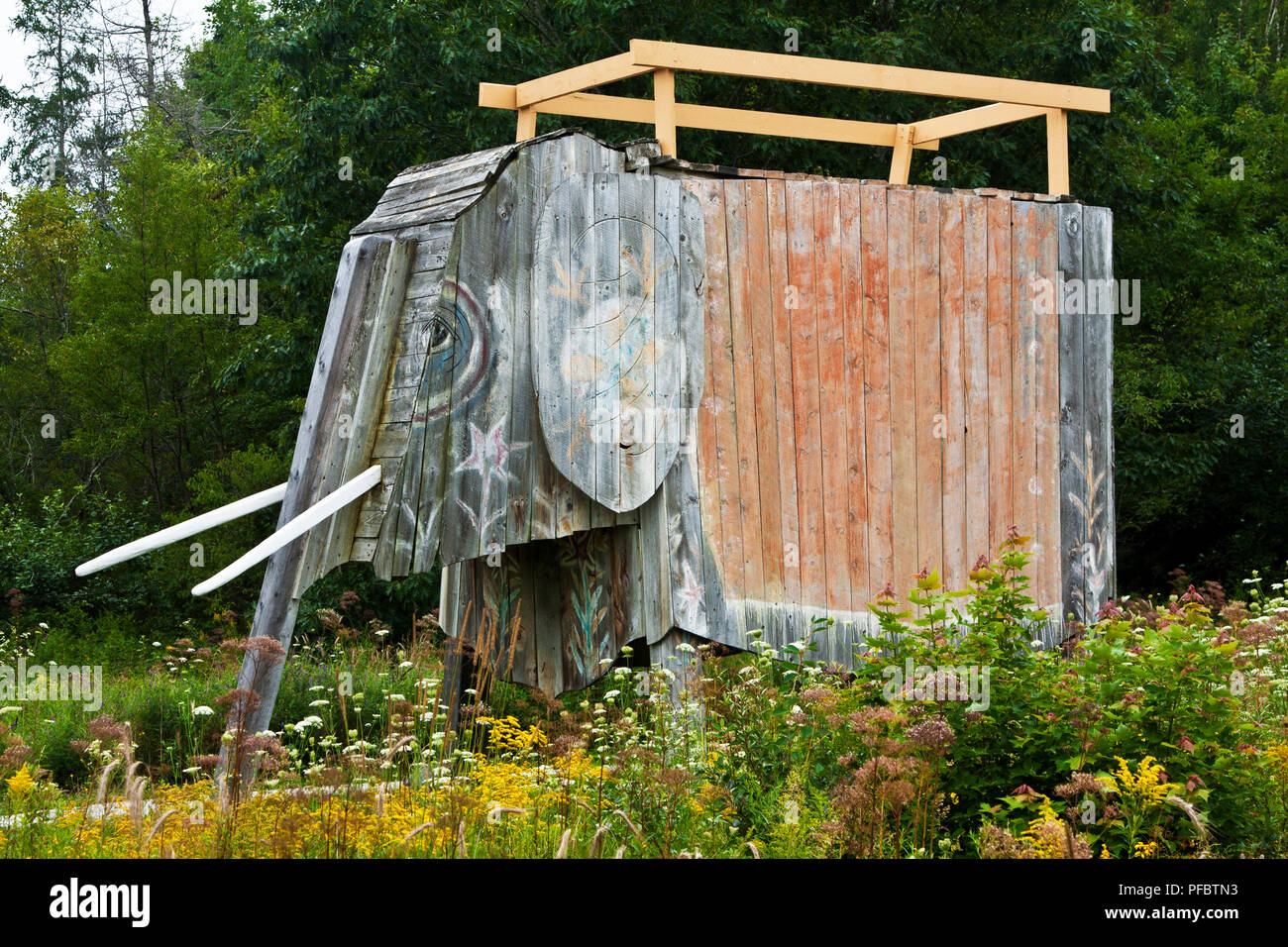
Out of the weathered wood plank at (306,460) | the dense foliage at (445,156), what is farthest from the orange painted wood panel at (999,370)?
the dense foliage at (445,156)

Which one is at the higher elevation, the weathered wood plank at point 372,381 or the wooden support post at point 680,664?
the weathered wood plank at point 372,381

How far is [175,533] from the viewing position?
16.5 ft

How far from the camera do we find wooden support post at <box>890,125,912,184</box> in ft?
29.4

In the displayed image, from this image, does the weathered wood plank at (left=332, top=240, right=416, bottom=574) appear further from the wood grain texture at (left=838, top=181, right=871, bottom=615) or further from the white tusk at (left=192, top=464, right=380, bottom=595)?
the wood grain texture at (left=838, top=181, right=871, bottom=615)

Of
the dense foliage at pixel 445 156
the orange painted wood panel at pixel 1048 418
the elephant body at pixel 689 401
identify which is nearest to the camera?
the elephant body at pixel 689 401

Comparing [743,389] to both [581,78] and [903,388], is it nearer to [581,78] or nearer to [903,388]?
[903,388]

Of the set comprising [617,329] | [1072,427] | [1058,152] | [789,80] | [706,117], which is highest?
[789,80]

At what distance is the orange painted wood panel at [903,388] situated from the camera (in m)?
7.14

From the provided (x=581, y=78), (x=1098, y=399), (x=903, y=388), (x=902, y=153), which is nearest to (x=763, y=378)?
(x=903, y=388)

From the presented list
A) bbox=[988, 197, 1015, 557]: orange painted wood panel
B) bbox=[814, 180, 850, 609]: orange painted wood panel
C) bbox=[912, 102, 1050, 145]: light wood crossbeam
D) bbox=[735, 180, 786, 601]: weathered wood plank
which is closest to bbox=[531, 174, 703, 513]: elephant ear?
bbox=[735, 180, 786, 601]: weathered wood plank

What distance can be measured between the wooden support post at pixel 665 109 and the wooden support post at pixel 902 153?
2.54 metres

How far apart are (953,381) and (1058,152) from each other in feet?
5.41

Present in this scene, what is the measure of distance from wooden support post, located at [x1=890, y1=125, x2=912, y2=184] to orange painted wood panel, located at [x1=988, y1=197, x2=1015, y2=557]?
5.29 feet

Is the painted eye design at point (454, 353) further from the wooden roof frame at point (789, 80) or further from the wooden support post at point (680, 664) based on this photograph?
the wooden support post at point (680, 664)
